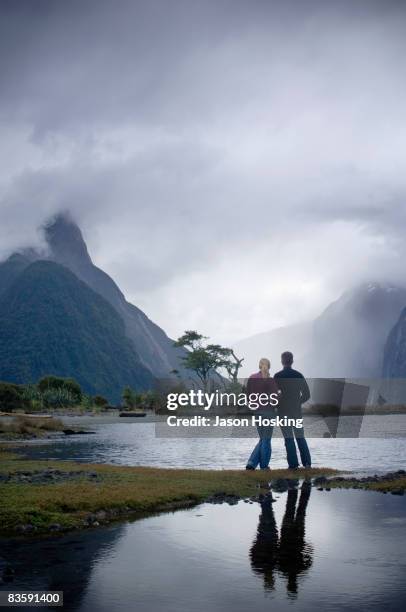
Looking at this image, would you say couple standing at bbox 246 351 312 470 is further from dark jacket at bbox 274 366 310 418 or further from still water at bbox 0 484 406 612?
still water at bbox 0 484 406 612

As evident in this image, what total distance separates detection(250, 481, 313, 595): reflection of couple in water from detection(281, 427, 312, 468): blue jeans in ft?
18.5

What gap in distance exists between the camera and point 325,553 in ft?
35.7

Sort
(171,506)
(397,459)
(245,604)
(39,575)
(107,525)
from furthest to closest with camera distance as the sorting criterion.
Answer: (397,459) < (171,506) < (107,525) < (39,575) < (245,604)

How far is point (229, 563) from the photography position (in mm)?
10234

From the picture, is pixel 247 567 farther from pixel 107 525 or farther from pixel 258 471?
pixel 258 471

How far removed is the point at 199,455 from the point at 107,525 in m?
21.4

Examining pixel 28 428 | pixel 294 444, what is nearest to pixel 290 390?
pixel 294 444

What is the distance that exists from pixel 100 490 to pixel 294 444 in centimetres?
762

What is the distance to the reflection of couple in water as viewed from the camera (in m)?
9.54

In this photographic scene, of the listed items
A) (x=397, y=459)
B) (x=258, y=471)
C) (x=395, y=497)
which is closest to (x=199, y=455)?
(x=397, y=459)

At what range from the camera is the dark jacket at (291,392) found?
2041 centimetres

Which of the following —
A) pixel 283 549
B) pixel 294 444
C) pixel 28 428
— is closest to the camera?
pixel 283 549

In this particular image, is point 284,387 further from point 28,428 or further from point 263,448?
Result: point 28,428

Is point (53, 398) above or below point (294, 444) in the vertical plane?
below
